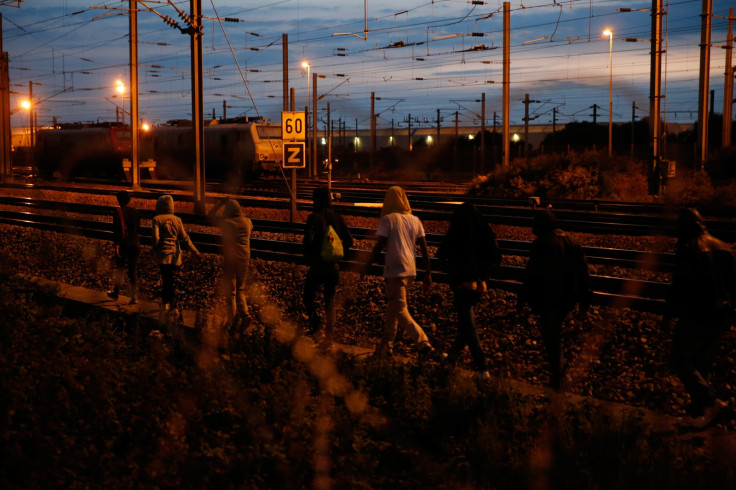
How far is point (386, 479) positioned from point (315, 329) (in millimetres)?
4127

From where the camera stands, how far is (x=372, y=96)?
66625 mm

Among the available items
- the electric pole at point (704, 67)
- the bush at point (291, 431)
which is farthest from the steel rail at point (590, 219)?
the bush at point (291, 431)

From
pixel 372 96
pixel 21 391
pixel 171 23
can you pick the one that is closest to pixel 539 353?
pixel 21 391

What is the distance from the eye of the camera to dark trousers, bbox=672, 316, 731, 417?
6652mm

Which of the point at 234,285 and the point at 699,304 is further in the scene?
the point at 234,285

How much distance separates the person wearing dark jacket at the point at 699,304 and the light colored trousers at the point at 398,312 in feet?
8.96

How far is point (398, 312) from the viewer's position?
28.5 feet

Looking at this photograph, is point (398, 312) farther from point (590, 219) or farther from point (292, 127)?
point (590, 219)

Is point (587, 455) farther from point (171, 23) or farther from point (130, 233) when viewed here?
Result: point (171, 23)

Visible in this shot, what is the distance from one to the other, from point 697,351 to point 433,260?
233 inches

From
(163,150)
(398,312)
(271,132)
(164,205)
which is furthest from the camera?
(163,150)

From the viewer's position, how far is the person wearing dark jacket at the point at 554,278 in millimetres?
7371

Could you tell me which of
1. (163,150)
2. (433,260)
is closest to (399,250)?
(433,260)

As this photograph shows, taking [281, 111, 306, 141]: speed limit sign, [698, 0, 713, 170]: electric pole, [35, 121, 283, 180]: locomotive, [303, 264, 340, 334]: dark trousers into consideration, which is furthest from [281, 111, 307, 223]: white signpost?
[35, 121, 283, 180]: locomotive
